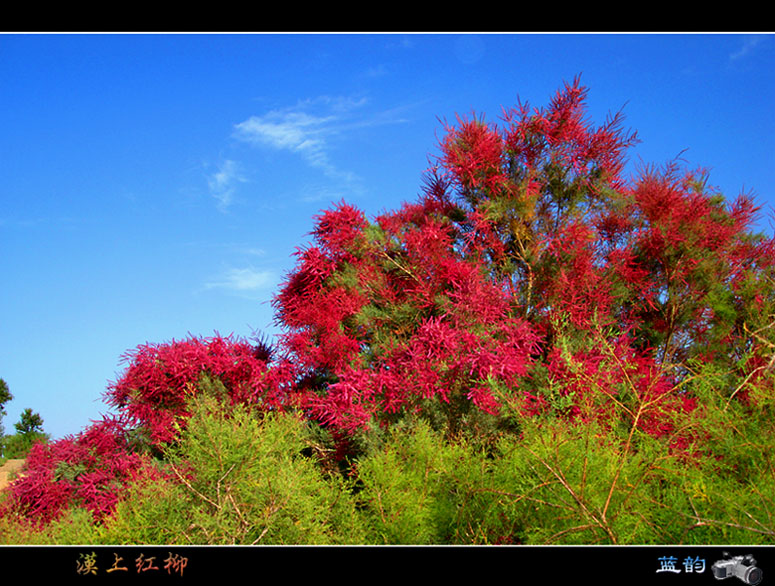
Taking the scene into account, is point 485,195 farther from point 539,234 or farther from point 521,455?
point 521,455

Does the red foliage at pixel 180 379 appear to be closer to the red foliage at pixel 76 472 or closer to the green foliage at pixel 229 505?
the red foliage at pixel 76 472

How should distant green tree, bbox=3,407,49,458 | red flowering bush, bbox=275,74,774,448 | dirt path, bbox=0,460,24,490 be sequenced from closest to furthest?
red flowering bush, bbox=275,74,774,448 → dirt path, bbox=0,460,24,490 → distant green tree, bbox=3,407,49,458

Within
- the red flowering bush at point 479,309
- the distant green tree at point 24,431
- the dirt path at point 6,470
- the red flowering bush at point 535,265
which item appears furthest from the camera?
the distant green tree at point 24,431

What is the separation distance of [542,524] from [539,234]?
15.2 feet

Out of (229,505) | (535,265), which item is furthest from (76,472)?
(535,265)

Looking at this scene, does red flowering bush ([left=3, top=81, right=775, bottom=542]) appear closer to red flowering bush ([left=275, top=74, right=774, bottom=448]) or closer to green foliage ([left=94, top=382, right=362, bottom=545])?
red flowering bush ([left=275, top=74, right=774, bottom=448])

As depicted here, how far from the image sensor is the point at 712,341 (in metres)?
6.86

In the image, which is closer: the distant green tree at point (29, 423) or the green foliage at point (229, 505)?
the green foliage at point (229, 505)

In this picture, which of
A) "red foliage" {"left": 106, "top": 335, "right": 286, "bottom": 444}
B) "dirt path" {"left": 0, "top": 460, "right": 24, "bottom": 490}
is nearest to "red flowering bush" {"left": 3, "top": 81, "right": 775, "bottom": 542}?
"red foliage" {"left": 106, "top": 335, "right": 286, "bottom": 444}

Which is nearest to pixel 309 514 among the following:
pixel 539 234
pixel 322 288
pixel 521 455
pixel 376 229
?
pixel 521 455
